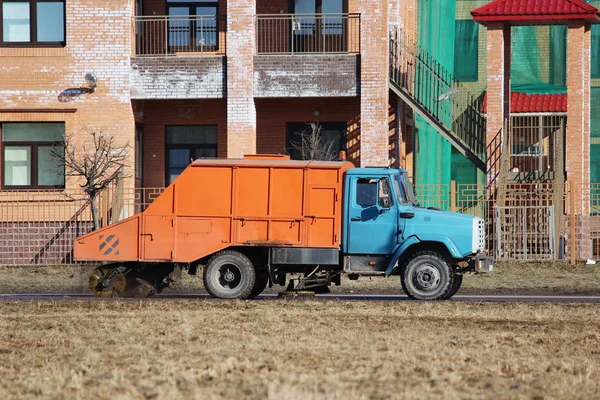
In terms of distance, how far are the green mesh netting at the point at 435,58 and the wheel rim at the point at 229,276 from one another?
16436 mm

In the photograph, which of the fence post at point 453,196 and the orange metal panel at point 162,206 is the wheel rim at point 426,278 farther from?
the fence post at point 453,196

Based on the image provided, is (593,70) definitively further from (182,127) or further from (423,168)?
(182,127)

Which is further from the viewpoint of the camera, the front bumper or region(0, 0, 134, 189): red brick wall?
region(0, 0, 134, 189): red brick wall

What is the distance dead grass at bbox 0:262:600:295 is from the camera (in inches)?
951

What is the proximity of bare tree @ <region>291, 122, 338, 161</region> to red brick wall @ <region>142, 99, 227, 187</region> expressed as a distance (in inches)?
82.7

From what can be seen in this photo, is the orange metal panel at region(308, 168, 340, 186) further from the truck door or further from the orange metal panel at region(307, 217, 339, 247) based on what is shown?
the orange metal panel at region(307, 217, 339, 247)

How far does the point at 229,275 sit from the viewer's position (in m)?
20.5

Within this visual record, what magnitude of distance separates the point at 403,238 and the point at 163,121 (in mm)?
14772

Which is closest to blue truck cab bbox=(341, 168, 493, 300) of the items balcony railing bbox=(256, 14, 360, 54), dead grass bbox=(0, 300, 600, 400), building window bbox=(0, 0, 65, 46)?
dead grass bbox=(0, 300, 600, 400)

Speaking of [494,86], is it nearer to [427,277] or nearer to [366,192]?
[366,192]

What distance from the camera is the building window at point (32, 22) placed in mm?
31531

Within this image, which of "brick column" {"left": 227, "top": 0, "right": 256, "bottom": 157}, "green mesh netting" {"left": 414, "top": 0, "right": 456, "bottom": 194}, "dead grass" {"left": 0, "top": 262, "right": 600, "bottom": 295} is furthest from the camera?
"green mesh netting" {"left": 414, "top": 0, "right": 456, "bottom": 194}

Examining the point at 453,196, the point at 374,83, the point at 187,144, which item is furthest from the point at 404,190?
the point at 187,144

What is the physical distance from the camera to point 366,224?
66.2 ft
